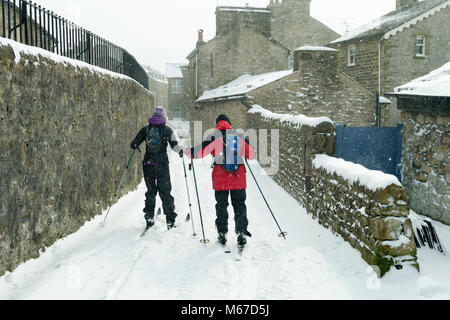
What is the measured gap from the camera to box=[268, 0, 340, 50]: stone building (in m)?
35.2

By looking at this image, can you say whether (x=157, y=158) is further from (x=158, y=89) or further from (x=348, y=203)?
(x=158, y=89)

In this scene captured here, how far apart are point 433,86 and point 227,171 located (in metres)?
4.99

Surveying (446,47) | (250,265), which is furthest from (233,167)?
(446,47)

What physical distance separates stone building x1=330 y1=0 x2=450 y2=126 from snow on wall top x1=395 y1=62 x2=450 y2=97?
47.5 feet

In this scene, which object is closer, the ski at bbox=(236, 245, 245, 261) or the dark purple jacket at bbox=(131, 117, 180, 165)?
the ski at bbox=(236, 245, 245, 261)

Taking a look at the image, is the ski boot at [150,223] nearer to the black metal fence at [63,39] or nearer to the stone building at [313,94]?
the black metal fence at [63,39]

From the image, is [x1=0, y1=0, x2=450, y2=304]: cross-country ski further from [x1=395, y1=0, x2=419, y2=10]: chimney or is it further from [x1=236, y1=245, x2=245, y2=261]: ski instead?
[x1=395, y1=0, x2=419, y2=10]: chimney

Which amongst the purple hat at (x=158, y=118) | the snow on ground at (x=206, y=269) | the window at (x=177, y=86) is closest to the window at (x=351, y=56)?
the snow on ground at (x=206, y=269)

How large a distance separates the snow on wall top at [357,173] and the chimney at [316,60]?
41.8 ft

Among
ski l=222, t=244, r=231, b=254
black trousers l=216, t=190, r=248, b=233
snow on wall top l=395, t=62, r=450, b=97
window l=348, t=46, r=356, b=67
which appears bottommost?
ski l=222, t=244, r=231, b=254

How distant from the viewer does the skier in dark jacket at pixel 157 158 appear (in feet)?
22.4

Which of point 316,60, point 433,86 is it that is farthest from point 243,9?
point 433,86

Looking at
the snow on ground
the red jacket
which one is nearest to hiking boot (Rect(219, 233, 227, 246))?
the snow on ground

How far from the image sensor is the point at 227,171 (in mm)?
6039
